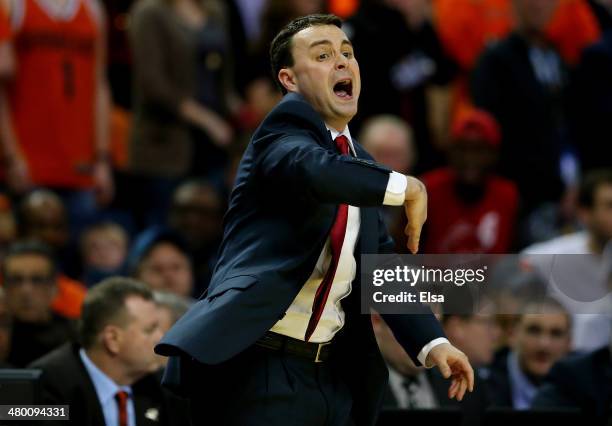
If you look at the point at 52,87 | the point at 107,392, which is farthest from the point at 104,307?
the point at 52,87

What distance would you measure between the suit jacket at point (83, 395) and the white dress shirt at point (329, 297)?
1255mm

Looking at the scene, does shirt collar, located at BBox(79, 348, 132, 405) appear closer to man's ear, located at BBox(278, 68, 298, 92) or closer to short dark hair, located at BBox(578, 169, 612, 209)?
man's ear, located at BBox(278, 68, 298, 92)

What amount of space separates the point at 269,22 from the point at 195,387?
16.6 feet

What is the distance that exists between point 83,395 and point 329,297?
1475 mm

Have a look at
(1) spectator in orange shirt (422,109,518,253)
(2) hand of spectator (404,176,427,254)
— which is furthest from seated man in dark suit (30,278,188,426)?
(1) spectator in orange shirt (422,109,518,253)

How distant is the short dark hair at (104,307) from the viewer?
506 cm

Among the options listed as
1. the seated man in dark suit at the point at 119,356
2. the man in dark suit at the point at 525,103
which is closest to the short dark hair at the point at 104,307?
the seated man in dark suit at the point at 119,356

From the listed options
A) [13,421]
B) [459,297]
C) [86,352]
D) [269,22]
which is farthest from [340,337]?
[269,22]

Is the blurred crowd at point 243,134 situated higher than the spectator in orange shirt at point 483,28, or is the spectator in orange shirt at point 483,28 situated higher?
the spectator in orange shirt at point 483,28

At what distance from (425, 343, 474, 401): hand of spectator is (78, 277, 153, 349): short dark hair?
5.44 ft

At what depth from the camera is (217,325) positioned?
355cm

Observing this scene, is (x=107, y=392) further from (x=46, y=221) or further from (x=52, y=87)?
(x=52, y=87)

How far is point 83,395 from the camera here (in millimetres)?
4879

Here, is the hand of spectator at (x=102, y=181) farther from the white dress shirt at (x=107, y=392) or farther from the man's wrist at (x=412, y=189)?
the man's wrist at (x=412, y=189)
